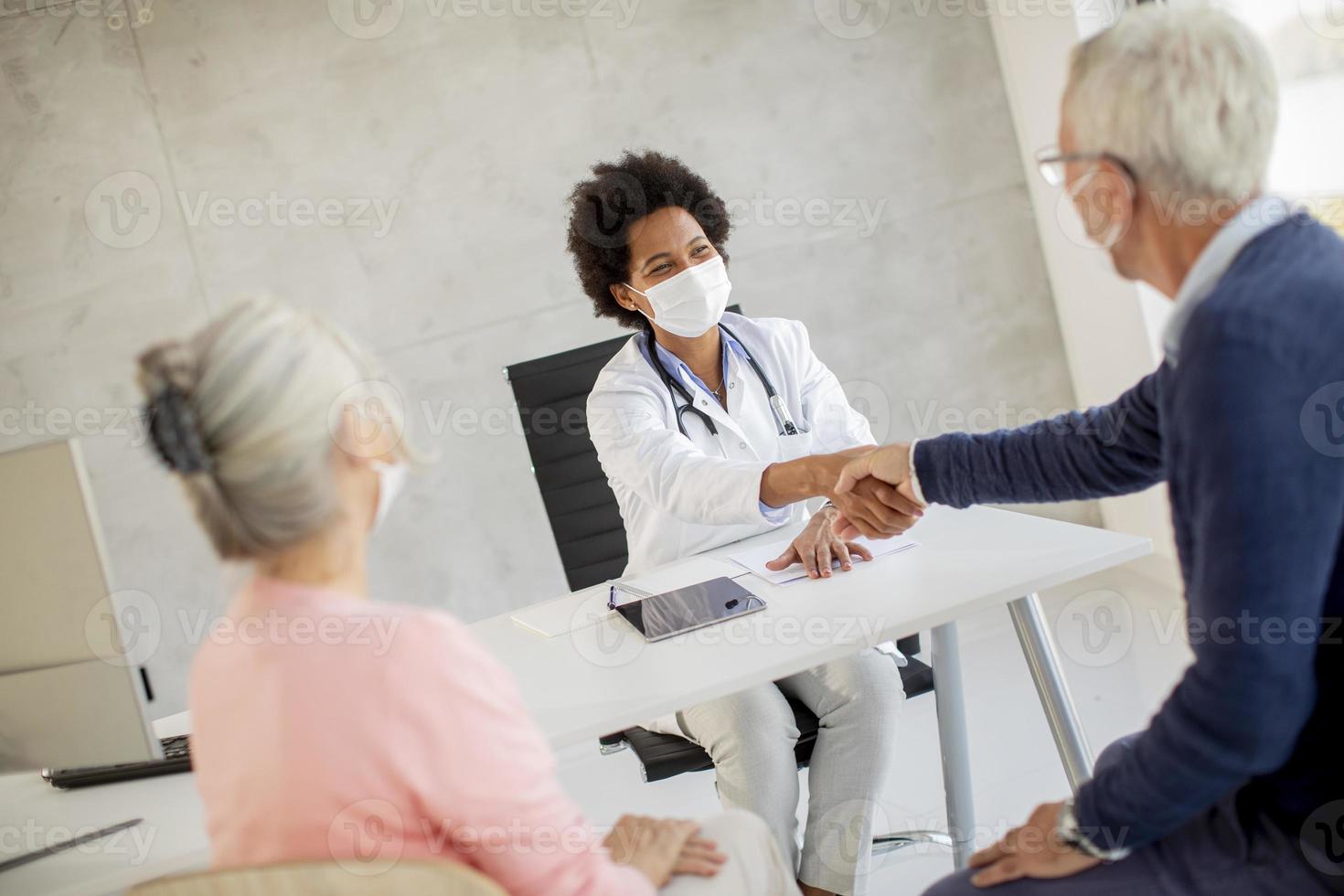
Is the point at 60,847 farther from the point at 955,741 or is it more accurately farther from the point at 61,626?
the point at 955,741

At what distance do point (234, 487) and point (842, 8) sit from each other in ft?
11.3

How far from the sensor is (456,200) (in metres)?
3.75

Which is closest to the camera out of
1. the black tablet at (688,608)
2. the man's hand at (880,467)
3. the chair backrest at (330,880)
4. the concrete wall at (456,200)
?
the chair backrest at (330,880)

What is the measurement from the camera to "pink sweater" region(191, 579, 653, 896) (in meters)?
0.96

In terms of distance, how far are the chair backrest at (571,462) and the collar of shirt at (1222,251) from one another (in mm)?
1621

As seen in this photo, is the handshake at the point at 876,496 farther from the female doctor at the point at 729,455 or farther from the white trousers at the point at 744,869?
the white trousers at the point at 744,869

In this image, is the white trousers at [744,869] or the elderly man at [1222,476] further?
the white trousers at [744,869]

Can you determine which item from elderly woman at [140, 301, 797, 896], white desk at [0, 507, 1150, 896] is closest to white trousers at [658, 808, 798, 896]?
white desk at [0, 507, 1150, 896]

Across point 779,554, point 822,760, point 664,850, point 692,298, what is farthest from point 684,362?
point 664,850

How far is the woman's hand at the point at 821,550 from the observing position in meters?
1.87

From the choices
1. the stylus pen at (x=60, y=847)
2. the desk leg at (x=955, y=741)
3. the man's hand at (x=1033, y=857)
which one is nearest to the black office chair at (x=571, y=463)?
the desk leg at (x=955, y=741)

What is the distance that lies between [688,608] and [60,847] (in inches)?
38.7

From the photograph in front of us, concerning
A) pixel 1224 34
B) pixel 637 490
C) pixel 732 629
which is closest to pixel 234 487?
pixel 732 629

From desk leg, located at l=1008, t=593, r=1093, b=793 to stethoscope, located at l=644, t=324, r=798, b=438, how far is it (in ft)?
2.48
